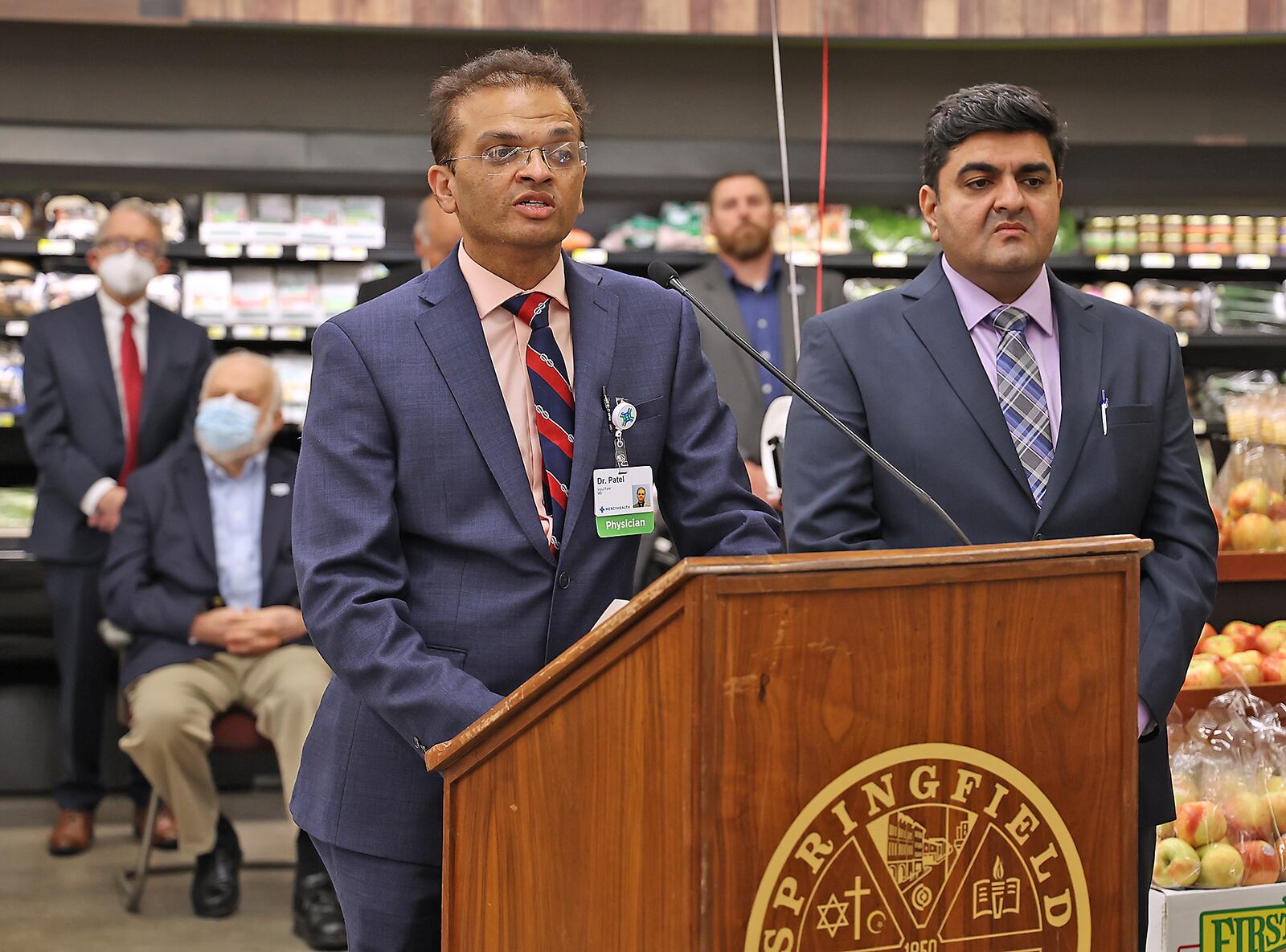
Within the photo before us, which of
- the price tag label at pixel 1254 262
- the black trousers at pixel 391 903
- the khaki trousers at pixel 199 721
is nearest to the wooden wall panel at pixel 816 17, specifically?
the price tag label at pixel 1254 262

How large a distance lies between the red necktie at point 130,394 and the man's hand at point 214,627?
2.76ft

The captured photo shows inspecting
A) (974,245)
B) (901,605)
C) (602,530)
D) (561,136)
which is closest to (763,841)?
(901,605)

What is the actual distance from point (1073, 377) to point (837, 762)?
928mm

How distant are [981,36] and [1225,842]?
3.60m

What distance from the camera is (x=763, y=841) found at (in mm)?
1135

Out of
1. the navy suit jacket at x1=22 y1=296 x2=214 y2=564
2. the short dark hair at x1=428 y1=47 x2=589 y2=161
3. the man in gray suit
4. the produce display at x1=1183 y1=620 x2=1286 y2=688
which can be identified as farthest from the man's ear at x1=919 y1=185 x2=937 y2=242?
the navy suit jacket at x1=22 y1=296 x2=214 y2=564

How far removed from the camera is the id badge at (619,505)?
5.25ft

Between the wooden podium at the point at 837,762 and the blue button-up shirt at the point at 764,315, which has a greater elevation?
the blue button-up shirt at the point at 764,315

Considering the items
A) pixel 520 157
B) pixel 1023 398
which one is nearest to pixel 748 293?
pixel 1023 398

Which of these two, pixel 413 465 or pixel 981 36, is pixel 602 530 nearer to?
pixel 413 465

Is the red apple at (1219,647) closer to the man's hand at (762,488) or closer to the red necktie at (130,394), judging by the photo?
the man's hand at (762,488)

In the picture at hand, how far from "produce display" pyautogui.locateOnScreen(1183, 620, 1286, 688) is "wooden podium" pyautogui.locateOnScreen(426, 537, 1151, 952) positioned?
1472 millimetres

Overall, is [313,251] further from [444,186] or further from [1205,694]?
[444,186]

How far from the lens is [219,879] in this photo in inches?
146
